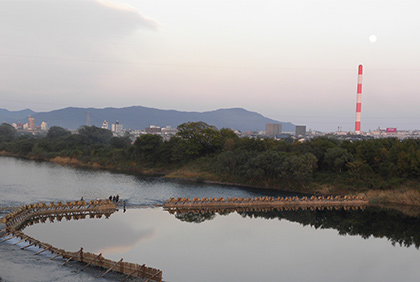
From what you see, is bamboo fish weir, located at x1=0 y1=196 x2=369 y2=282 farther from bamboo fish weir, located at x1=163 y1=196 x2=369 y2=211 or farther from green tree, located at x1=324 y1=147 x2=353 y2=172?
green tree, located at x1=324 y1=147 x2=353 y2=172

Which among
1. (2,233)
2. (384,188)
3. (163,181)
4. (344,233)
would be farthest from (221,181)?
(2,233)

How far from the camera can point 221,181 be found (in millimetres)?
62438

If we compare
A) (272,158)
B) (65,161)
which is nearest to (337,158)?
(272,158)

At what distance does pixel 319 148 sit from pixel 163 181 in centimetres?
2510

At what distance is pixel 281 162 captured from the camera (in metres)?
56.1

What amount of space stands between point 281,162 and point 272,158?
62.0 inches

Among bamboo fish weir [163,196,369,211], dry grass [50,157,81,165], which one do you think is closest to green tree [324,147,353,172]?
bamboo fish weir [163,196,369,211]

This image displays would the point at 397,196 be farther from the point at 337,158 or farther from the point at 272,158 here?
the point at 272,158

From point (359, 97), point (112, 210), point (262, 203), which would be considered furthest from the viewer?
point (359, 97)

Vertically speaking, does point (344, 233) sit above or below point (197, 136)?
below

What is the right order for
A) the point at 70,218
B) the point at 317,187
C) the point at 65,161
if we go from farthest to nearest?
the point at 65,161 < the point at 317,187 < the point at 70,218

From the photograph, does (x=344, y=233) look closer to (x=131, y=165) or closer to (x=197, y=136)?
(x=197, y=136)

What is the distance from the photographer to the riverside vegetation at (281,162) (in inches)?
2041

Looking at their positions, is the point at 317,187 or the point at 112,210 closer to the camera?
the point at 112,210
